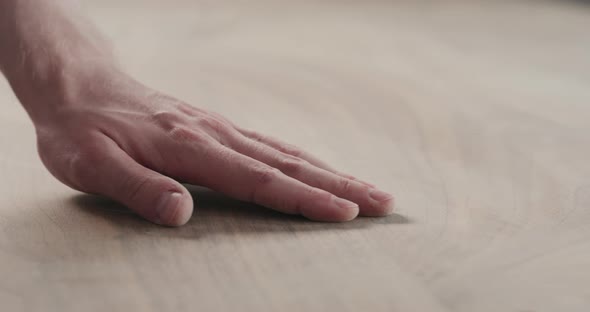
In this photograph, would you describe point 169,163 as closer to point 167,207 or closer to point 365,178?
point 167,207

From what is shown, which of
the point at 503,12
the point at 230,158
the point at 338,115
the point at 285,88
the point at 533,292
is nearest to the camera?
the point at 533,292

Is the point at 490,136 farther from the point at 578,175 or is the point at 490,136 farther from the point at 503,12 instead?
the point at 503,12

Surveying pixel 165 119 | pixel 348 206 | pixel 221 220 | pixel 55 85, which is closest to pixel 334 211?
pixel 348 206

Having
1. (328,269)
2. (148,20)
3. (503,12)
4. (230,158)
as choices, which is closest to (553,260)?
(328,269)

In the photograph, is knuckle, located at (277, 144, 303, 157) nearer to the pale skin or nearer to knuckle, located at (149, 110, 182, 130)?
the pale skin

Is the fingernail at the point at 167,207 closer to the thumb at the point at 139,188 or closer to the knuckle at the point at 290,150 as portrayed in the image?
the thumb at the point at 139,188

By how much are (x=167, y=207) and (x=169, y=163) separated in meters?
0.09

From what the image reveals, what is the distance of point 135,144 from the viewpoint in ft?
3.26

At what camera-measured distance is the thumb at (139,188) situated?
2.99 feet

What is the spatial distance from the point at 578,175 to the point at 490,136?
0.66ft

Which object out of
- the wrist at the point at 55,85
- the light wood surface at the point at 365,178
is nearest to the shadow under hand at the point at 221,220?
the light wood surface at the point at 365,178

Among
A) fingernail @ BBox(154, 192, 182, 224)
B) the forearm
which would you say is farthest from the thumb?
the forearm

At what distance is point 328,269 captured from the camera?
83 cm

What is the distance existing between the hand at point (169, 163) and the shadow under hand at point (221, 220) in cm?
1
